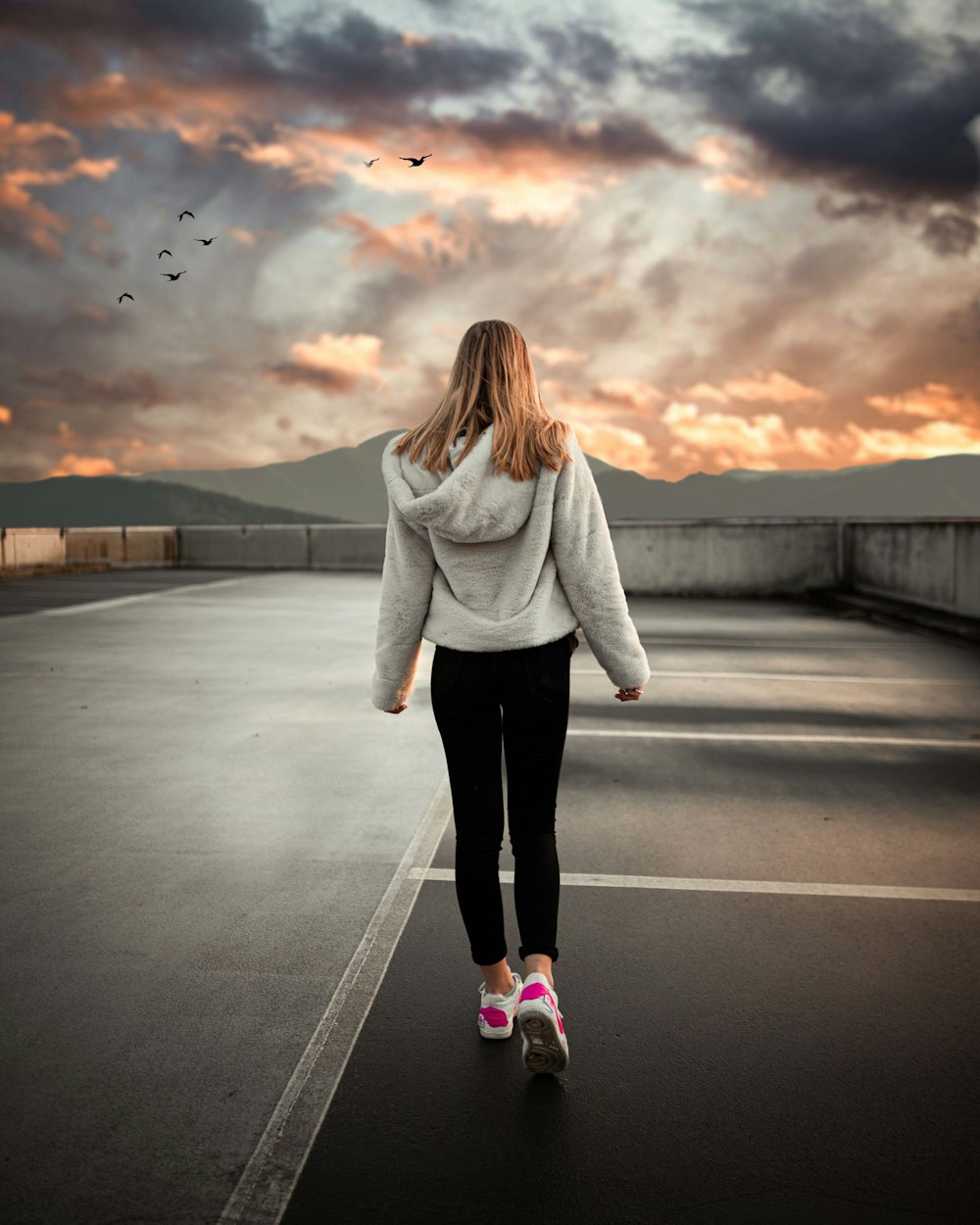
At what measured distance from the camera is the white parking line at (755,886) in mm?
4332

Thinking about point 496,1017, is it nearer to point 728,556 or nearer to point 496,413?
point 496,413

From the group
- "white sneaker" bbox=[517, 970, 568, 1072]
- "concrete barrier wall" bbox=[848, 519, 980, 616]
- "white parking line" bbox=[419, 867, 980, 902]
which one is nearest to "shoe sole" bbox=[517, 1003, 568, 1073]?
"white sneaker" bbox=[517, 970, 568, 1072]

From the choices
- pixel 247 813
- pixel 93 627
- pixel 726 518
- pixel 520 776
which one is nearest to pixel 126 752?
pixel 247 813

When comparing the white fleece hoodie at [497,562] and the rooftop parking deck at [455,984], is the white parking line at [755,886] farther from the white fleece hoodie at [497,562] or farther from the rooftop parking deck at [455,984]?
the white fleece hoodie at [497,562]

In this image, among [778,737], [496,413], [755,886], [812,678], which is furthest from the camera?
[812,678]

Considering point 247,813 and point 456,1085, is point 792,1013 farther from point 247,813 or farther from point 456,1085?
point 247,813

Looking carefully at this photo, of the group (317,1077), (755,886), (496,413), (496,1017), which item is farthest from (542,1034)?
(755,886)

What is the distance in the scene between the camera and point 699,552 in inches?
923

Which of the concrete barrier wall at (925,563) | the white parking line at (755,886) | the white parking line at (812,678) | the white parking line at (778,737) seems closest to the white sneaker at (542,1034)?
the white parking line at (755,886)

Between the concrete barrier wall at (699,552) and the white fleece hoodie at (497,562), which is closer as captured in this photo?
the white fleece hoodie at (497,562)

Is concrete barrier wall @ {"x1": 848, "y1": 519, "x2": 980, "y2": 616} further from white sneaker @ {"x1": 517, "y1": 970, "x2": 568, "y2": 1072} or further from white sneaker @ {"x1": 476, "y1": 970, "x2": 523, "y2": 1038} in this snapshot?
white sneaker @ {"x1": 517, "y1": 970, "x2": 568, "y2": 1072}

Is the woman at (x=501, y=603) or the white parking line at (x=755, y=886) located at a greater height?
the woman at (x=501, y=603)

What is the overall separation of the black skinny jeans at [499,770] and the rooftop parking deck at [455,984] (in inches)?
15.5

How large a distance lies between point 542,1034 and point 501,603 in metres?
1.11
